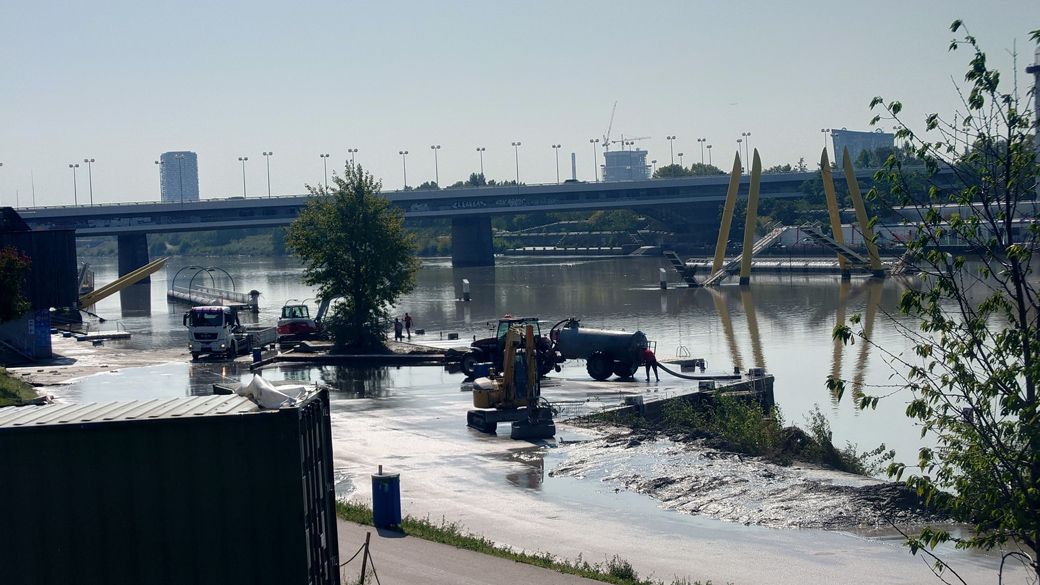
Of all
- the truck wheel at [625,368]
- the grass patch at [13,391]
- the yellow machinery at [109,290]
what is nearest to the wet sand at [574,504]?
the truck wheel at [625,368]

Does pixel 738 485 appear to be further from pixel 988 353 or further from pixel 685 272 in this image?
pixel 685 272

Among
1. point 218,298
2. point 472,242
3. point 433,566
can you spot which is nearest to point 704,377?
point 433,566

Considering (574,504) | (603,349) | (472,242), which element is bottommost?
(574,504)

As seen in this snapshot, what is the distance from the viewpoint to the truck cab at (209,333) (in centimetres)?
4400

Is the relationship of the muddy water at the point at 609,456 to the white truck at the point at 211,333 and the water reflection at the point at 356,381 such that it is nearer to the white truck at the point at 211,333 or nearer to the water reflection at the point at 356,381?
the water reflection at the point at 356,381

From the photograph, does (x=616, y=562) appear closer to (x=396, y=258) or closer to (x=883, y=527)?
(x=883, y=527)

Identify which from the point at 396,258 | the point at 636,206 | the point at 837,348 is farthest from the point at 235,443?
the point at 636,206

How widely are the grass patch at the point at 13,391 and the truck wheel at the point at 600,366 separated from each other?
16.5m

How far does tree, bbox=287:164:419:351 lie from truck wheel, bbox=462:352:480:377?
7645 mm

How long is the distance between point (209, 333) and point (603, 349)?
16.0 metres

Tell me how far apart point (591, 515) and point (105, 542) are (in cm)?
1080

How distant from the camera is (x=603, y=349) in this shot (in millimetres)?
37156

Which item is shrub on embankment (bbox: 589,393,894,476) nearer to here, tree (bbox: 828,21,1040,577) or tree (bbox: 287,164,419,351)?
tree (bbox: 828,21,1040,577)

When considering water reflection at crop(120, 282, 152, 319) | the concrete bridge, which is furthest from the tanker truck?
the concrete bridge
